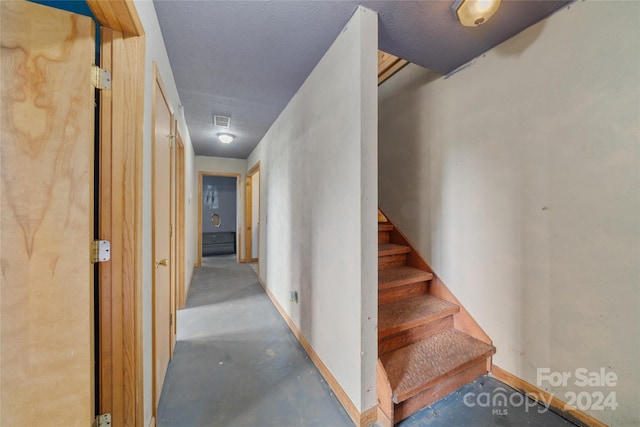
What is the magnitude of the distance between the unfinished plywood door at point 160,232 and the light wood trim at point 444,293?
6.64ft

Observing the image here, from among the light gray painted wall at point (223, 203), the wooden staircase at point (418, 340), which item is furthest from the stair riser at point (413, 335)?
the light gray painted wall at point (223, 203)

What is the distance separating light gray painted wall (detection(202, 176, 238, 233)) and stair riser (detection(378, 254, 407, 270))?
549 centimetres

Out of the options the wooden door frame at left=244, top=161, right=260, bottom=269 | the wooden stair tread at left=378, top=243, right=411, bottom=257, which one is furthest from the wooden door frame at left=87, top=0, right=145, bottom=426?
the wooden door frame at left=244, top=161, right=260, bottom=269

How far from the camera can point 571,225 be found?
1.34 metres

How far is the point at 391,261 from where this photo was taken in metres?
2.24

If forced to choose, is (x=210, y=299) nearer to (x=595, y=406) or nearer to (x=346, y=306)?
(x=346, y=306)

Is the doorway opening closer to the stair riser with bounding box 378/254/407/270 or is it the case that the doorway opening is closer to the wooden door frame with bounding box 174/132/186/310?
the wooden door frame with bounding box 174/132/186/310

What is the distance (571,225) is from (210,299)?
11.7ft

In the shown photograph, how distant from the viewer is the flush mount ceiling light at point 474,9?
1.12 metres

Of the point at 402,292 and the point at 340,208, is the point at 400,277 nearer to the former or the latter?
the point at 402,292

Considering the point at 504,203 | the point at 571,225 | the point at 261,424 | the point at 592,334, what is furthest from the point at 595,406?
the point at 261,424

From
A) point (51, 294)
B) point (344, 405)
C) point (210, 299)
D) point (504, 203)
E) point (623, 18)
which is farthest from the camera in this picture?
point (210, 299)

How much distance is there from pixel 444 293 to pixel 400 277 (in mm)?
401

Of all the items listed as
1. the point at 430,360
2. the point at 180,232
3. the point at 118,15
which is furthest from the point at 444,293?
the point at 180,232
